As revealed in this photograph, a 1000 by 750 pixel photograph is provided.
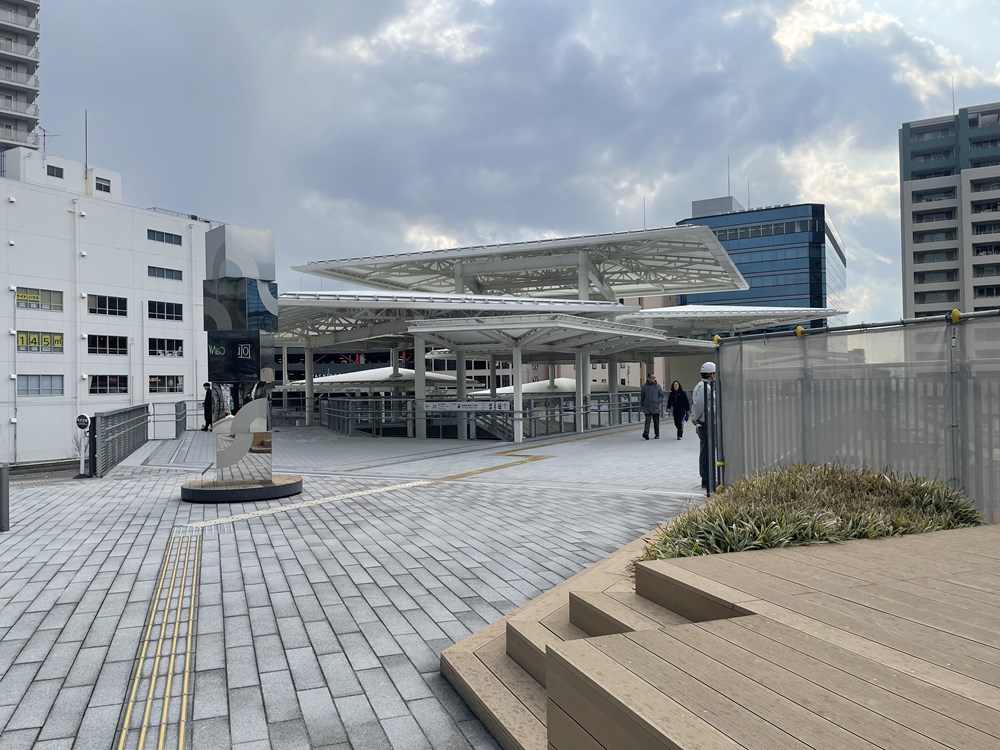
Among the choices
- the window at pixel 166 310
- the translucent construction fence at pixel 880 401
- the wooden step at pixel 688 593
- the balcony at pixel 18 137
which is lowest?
the wooden step at pixel 688 593

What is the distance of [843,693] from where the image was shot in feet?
7.77

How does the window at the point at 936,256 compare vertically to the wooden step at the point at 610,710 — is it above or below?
above

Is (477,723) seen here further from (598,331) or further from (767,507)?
(598,331)

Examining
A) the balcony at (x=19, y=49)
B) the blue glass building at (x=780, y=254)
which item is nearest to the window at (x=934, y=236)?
the blue glass building at (x=780, y=254)

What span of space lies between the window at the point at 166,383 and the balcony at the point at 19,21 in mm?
40699

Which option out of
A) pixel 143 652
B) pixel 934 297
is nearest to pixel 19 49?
pixel 143 652

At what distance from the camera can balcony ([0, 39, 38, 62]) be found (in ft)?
197

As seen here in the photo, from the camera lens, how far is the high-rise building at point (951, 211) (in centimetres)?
6506

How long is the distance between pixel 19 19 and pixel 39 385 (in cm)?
A: 4216

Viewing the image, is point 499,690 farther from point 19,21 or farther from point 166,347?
point 19,21

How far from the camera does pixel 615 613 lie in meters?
3.64

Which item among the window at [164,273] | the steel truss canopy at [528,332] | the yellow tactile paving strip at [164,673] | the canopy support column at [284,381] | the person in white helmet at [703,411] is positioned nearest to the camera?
the yellow tactile paving strip at [164,673]

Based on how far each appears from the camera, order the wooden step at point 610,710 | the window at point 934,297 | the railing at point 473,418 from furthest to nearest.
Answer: the window at point 934,297 < the railing at point 473,418 < the wooden step at point 610,710

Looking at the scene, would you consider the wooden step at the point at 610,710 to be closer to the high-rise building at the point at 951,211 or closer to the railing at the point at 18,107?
the high-rise building at the point at 951,211
